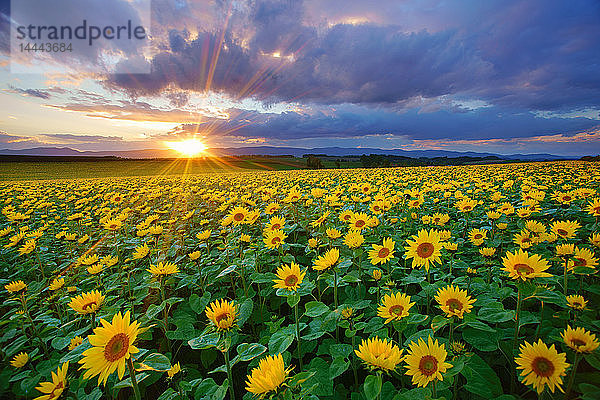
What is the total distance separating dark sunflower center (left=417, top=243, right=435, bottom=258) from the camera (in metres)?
2.56

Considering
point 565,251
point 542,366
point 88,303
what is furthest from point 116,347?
point 565,251

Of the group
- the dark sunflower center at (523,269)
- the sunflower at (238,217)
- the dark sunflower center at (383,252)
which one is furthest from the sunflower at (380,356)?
the sunflower at (238,217)

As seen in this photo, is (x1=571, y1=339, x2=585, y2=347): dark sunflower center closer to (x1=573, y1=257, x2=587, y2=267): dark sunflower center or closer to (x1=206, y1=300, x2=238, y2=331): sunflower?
(x1=573, y1=257, x2=587, y2=267): dark sunflower center

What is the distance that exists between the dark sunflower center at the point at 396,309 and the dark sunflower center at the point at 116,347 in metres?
1.81

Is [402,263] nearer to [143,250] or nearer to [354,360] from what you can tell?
[354,360]

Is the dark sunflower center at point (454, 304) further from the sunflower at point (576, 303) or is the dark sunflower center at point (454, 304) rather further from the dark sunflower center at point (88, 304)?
the dark sunflower center at point (88, 304)

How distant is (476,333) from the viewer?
6.53 ft

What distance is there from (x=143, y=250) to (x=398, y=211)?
4934 mm

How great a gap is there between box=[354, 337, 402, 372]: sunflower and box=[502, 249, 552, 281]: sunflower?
115 cm

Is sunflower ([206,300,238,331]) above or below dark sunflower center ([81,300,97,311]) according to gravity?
above

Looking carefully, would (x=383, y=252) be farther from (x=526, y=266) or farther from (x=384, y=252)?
(x=526, y=266)

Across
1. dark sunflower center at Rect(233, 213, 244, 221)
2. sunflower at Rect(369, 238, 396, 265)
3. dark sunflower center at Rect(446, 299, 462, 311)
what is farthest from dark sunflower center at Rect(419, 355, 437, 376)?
dark sunflower center at Rect(233, 213, 244, 221)

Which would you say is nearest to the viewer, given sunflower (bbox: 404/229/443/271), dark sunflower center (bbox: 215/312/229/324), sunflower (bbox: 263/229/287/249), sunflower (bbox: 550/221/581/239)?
dark sunflower center (bbox: 215/312/229/324)

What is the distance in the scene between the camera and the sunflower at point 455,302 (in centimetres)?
178
